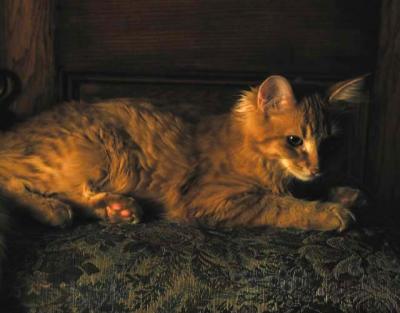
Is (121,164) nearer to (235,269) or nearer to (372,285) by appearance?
(235,269)

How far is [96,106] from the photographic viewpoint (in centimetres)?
188

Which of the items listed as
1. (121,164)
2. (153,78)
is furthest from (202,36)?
(121,164)

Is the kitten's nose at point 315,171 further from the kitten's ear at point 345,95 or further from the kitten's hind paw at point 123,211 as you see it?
the kitten's hind paw at point 123,211

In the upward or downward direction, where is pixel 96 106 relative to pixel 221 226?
upward

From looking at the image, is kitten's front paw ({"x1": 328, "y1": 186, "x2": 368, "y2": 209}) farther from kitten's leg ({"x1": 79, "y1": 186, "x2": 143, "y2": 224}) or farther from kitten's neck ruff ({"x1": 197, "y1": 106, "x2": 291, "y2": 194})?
kitten's leg ({"x1": 79, "y1": 186, "x2": 143, "y2": 224})

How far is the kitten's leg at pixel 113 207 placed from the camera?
1.62 m

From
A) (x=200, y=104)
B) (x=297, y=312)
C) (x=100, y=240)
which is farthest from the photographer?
(x=200, y=104)

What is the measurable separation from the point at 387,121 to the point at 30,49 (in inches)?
59.4

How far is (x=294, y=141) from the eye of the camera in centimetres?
167

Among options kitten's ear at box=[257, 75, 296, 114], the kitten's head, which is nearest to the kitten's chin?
the kitten's head

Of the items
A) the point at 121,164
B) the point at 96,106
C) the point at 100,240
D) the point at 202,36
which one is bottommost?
the point at 100,240

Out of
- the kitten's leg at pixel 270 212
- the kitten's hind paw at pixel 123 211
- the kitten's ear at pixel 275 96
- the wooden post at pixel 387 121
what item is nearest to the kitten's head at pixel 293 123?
the kitten's ear at pixel 275 96

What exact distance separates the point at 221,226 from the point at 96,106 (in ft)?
2.03

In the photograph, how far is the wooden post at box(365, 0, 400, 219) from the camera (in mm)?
2174
